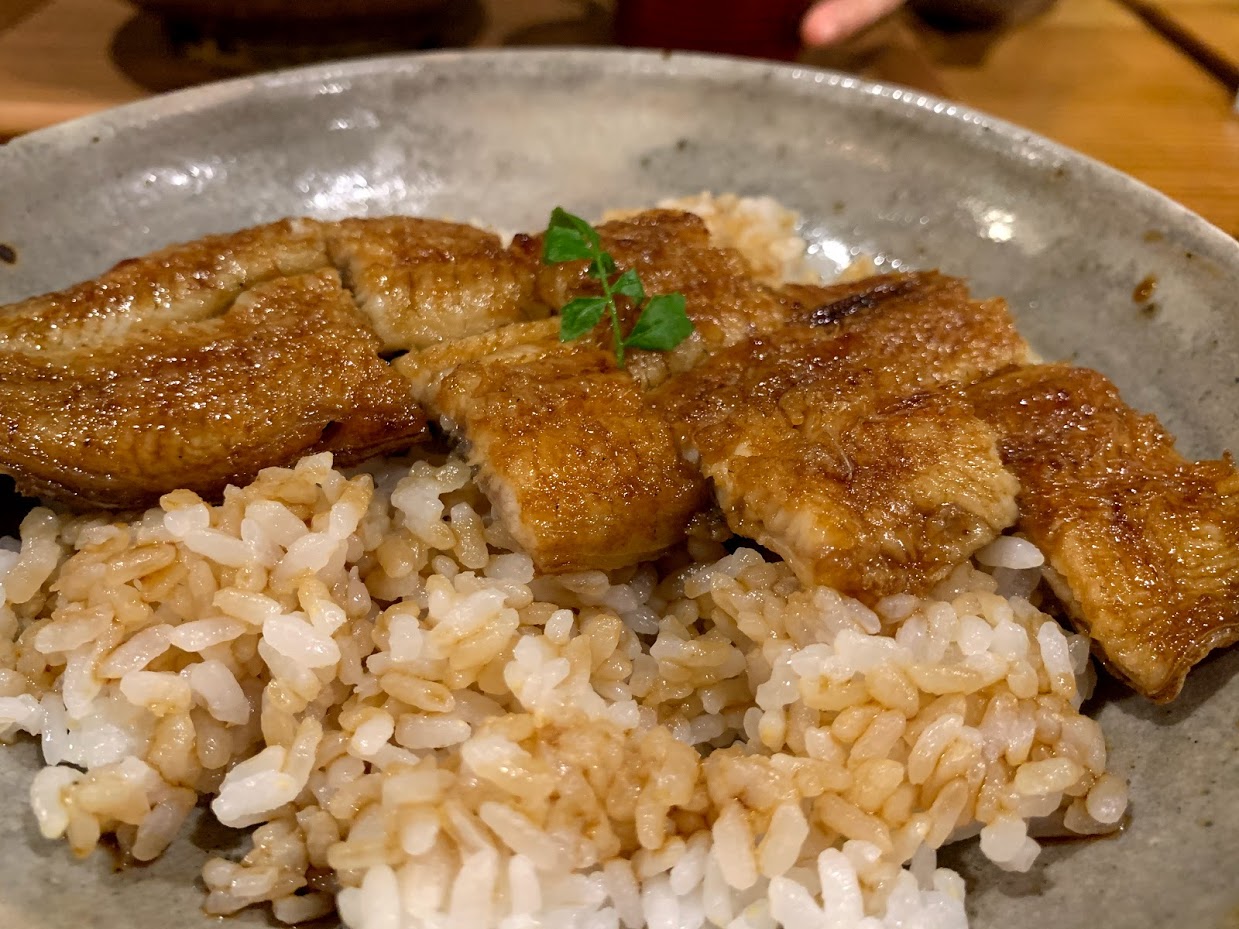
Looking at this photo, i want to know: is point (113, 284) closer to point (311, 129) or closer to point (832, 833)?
point (311, 129)

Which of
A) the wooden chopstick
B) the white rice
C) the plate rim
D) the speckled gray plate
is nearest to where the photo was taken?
the white rice

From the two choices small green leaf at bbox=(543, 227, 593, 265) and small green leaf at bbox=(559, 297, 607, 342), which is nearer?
small green leaf at bbox=(559, 297, 607, 342)

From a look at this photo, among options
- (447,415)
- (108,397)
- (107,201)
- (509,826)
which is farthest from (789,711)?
(107,201)

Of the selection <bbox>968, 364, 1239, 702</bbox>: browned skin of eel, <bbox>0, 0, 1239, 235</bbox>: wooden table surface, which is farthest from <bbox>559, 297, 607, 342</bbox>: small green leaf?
<bbox>0, 0, 1239, 235</bbox>: wooden table surface

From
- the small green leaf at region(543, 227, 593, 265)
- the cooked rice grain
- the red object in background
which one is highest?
the small green leaf at region(543, 227, 593, 265)

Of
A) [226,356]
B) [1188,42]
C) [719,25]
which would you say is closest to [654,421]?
[226,356]

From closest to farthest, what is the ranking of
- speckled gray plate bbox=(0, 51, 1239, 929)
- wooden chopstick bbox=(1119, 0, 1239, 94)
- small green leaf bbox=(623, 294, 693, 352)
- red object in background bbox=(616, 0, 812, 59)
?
speckled gray plate bbox=(0, 51, 1239, 929)
small green leaf bbox=(623, 294, 693, 352)
red object in background bbox=(616, 0, 812, 59)
wooden chopstick bbox=(1119, 0, 1239, 94)

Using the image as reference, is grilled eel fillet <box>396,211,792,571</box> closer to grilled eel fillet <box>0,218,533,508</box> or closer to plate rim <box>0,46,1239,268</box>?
grilled eel fillet <box>0,218,533,508</box>
